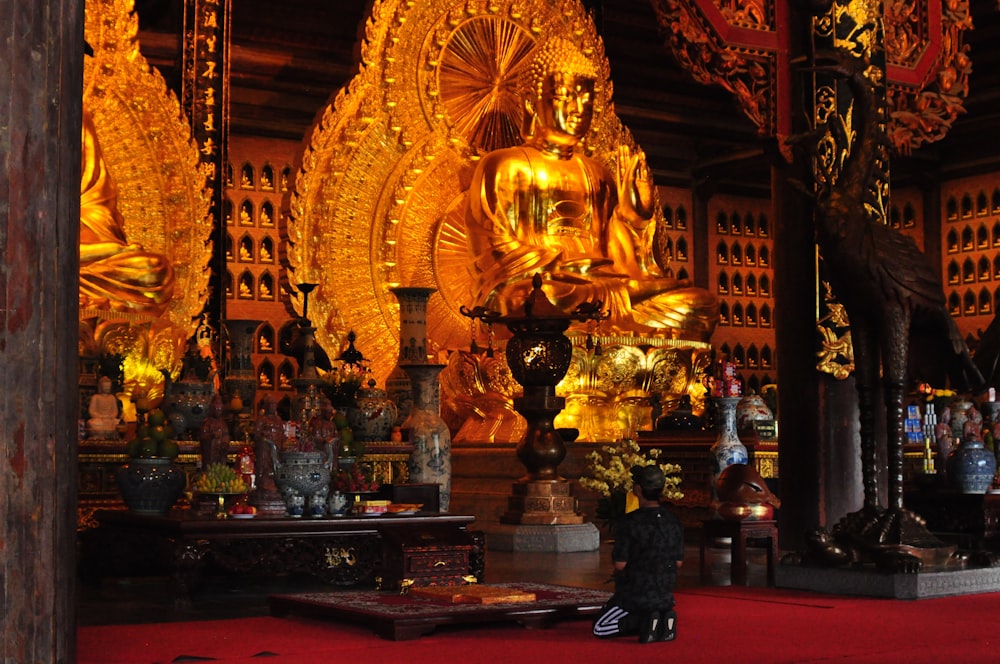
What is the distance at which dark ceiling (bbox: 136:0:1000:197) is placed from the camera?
11672 millimetres

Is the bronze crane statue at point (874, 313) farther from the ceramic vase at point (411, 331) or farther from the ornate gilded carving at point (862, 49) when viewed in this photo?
the ceramic vase at point (411, 331)

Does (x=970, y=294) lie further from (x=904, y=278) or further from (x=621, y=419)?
(x=904, y=278)

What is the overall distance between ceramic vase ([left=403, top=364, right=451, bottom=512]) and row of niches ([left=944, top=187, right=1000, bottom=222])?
7110 millimetres

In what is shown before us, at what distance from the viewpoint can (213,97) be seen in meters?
A: 9.97

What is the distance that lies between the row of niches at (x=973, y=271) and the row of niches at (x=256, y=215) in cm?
617

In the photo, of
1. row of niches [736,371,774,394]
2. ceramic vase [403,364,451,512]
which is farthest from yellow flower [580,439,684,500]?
row of niches [736,371,774,394]

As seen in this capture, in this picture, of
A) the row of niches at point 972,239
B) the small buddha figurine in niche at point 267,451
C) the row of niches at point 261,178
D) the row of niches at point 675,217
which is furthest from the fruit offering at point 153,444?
the row of niches at point 972,239

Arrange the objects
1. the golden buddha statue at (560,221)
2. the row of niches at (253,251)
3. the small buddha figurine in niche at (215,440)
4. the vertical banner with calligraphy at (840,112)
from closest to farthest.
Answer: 1. the small buddha figurine in niche at (215,440)
2. the vertical banner with calligraphy at (840,112)
3. the golden buddha statue at (560,221)
4. the row of niches at (253,251)

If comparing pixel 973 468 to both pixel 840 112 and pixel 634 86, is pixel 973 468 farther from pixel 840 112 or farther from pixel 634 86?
pixel 634 86

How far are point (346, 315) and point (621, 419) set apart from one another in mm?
2108

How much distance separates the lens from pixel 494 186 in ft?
35.9

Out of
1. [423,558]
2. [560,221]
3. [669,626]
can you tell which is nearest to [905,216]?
[560,221]

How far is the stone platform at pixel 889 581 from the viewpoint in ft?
18.1

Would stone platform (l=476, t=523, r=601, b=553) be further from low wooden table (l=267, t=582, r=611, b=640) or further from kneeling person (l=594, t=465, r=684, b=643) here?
kneeling person (l=594, t=465, r=684, b=643)
